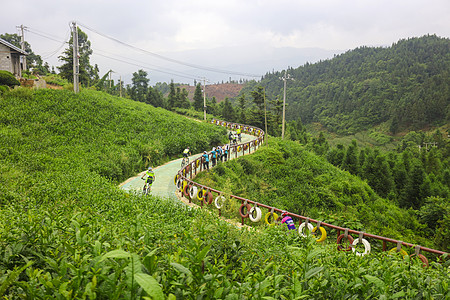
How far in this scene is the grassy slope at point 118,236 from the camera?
220 centimetres

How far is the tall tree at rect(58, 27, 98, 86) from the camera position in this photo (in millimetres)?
38406

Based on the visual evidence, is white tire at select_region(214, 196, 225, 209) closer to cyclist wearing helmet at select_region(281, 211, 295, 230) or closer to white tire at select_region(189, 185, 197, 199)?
white tire at select_region(189, 185, 197, 199)

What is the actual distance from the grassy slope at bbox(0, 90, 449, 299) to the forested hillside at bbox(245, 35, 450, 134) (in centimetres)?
6029

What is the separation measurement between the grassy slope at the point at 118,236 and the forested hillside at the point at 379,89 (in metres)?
→ 60.3

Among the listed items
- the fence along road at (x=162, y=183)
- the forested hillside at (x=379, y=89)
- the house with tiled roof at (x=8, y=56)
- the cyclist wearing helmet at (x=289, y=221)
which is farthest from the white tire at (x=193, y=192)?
the forested hillside at (x=379, y=89)

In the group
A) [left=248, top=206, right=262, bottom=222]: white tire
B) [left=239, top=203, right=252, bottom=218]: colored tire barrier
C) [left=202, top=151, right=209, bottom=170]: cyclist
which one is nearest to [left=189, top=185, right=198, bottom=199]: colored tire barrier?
[left=239, top=203, right=252, bottom=218]: colored tire barrier

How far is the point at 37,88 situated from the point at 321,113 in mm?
105401

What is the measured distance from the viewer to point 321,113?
11481cm

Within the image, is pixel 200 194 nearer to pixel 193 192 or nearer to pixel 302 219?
pixel 193 192

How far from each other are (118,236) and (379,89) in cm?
12621

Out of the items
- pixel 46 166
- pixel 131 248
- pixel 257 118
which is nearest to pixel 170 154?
pixel 46 166

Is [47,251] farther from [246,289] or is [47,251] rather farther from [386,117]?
[386,117]

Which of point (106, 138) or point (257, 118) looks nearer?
point (106, 138)

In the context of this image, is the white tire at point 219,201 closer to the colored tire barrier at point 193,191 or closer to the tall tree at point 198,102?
the colored tire barrier at point 193,191
